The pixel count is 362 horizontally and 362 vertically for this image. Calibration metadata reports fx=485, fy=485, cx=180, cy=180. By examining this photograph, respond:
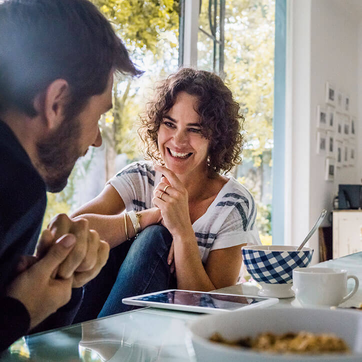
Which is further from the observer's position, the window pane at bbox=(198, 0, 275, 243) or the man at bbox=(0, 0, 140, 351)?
the window pane at bbox=(198, 0, 275, 243)

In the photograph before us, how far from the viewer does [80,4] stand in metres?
0.63

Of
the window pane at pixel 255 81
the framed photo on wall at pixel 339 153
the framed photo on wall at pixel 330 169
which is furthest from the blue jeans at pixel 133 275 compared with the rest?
the framed photo on wall at pixel 339 153

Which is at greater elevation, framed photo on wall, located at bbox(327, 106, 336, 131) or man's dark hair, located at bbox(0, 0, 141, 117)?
framed photo on wall, located at bbox(327, 106, 336, 131)

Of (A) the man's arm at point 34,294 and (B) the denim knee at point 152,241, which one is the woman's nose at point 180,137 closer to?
(B) the denim knee at point 152,241

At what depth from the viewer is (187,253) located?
1216mm

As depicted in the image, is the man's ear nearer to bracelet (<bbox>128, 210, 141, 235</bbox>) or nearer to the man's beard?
the man's beard

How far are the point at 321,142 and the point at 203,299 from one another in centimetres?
330

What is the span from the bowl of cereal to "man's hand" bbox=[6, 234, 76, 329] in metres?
0.40

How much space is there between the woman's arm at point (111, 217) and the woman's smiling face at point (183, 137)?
20cm

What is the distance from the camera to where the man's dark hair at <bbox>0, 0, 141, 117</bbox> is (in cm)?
57

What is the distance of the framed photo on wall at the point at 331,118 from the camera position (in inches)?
154

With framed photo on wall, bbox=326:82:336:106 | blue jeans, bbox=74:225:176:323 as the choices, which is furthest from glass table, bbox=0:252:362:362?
framed photo on wall, bbox=326:82:336:106

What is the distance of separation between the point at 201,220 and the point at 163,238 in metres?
0.22

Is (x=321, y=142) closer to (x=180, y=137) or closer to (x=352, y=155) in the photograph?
(x=352, y=155)
